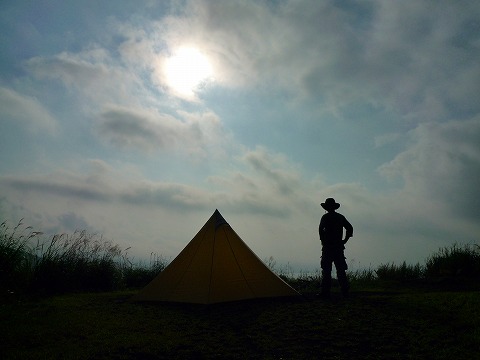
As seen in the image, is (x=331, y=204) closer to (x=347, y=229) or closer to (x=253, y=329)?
(x=347, y=229)

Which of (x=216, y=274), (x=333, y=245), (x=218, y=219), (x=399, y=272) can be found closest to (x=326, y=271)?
(x=333, y=245)

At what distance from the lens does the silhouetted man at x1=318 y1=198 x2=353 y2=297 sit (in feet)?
29.8

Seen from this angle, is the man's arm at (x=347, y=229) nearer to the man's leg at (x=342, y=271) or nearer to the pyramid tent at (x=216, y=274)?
the man's leg at (x=342, y=271)

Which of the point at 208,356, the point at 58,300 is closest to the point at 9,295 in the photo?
the point at 58,300

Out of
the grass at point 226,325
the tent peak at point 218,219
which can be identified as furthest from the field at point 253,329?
the tent peak at point 218,219

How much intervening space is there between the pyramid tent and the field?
33 centimetres

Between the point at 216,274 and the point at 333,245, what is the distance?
291cm

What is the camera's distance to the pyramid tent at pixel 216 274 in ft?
29.6

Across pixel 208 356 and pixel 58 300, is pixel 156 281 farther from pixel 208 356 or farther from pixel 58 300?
pixel 208 356

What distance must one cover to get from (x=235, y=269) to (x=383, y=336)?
4159 millimetres

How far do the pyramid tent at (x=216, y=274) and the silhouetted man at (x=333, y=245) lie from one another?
97 centimetres

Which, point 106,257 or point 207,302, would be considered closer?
point 207,302

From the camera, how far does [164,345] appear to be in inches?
229

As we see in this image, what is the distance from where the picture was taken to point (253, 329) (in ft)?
21.6
